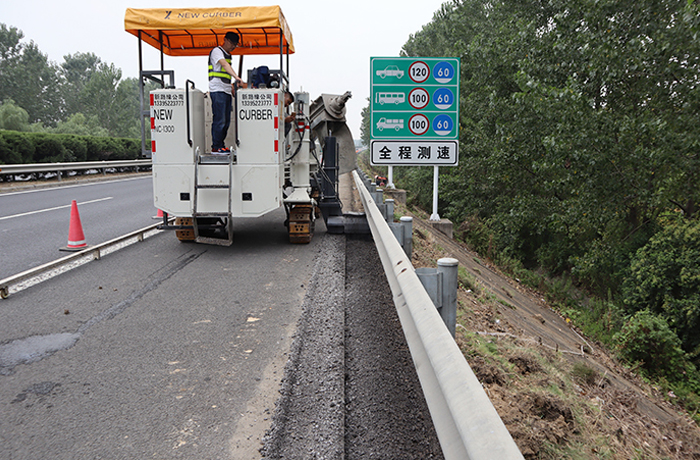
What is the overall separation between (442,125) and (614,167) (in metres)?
5.46

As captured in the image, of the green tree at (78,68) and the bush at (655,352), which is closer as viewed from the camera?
the bush at (655,352)

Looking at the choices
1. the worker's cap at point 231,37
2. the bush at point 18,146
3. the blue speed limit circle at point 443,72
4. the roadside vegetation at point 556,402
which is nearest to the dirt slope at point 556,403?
the roadside vegetation at point 556,402

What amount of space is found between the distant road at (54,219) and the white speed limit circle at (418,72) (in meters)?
6.04

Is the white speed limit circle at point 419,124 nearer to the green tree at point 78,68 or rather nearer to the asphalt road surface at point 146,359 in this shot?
the asphalt road surface at point 146,359

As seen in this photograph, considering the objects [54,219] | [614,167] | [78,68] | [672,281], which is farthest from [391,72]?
[78,68]

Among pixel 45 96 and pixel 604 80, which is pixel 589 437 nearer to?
pixel 604 80

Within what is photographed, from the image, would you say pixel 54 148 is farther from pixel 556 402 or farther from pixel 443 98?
pixel 556 402

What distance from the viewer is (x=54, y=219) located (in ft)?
35.7

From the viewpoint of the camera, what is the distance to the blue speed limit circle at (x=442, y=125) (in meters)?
9.01

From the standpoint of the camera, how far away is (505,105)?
52.5ft

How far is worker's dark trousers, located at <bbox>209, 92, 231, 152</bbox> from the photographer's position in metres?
7.68

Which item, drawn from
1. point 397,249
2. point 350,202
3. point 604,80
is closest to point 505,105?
point 604,80

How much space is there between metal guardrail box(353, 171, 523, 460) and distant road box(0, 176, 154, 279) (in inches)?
232

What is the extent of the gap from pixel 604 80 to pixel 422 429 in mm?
11463
